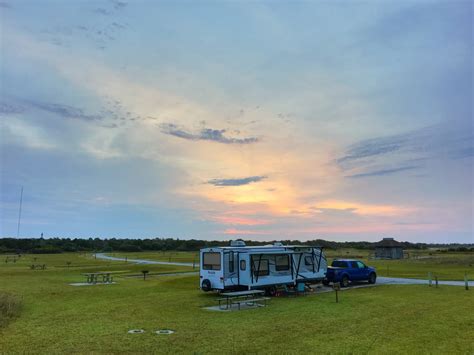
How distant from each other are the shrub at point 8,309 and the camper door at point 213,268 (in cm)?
936

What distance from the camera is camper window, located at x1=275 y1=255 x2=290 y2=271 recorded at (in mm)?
23547

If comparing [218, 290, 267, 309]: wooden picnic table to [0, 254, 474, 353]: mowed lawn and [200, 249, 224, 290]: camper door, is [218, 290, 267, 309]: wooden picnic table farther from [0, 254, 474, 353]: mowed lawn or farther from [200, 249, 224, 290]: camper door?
[200, 249, 224, 290]: camper door

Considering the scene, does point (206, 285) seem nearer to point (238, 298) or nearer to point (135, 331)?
point (238, 298)

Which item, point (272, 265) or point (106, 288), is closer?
point (272, 265)

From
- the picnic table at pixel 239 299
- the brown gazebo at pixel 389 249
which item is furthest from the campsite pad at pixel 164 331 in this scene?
the brown gazebo at pixel 389 249

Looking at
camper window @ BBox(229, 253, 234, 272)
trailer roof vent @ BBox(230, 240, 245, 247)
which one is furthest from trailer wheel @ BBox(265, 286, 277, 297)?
trailer roof vent @ BBox(230, 240, 245, 247)

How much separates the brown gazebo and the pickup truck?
140 ft

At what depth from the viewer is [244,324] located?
14000 millimetres

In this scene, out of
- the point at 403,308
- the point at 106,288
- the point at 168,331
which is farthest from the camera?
the point at 106,288

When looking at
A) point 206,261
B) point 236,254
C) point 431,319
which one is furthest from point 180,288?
point 431,319

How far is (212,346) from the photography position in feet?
35.6

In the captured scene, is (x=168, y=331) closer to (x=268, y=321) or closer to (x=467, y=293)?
(x=268, y=321)

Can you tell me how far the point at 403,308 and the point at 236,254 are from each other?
354 inches

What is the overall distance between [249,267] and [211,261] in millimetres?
2256
